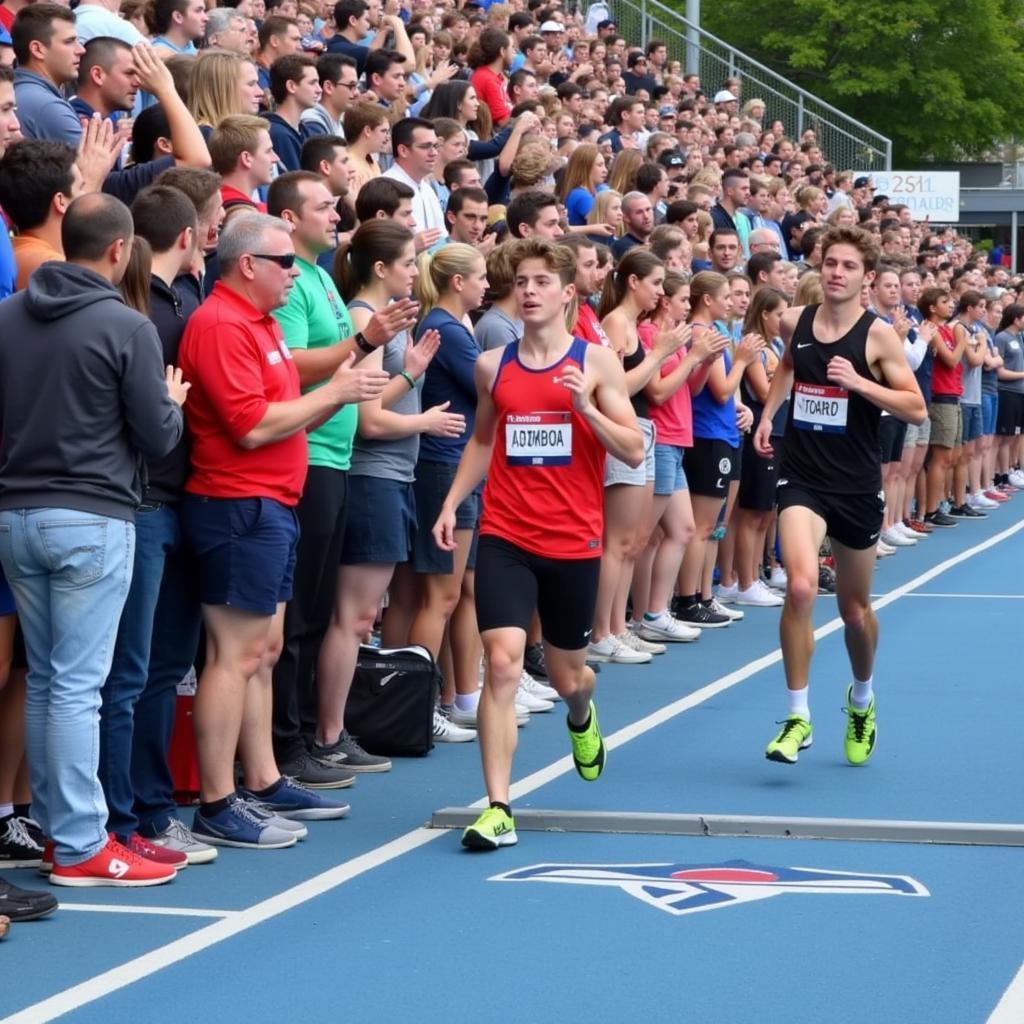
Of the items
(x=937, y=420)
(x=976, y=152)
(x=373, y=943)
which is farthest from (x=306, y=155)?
(x=976, y=152)

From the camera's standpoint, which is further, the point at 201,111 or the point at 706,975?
the point at 201,111

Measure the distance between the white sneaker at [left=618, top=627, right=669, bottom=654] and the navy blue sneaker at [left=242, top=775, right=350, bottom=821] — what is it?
4.88 metres

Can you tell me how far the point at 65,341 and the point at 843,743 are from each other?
4877 mm

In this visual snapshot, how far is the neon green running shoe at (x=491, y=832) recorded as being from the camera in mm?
7668

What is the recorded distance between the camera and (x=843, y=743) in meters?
10.2

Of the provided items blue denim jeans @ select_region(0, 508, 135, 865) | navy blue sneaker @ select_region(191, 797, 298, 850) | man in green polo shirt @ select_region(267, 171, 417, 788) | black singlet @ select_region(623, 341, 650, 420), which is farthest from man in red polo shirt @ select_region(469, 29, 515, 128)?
blue denim jeans @ select_region(0, 508, 135, 865)

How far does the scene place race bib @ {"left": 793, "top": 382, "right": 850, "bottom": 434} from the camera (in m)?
9.65

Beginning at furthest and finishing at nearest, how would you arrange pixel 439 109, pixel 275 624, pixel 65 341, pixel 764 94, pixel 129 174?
pixel 764 94, pixel 439 109, pixel 129 174, pixel 275 624, pixel 65 341

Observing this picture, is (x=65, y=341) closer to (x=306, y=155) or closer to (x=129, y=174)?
(x=129, y=174)

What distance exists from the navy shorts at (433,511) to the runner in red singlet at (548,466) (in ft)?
5.46

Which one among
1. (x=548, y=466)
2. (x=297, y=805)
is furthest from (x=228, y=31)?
(x=297, y=805)

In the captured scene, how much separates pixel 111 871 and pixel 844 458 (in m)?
4.15

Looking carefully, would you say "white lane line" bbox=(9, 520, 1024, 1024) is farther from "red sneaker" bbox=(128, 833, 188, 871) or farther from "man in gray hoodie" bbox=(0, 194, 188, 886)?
"man in gray hoodie" bbox=(0, 194, 188, 886)

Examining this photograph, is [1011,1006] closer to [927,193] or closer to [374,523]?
[374,523]
